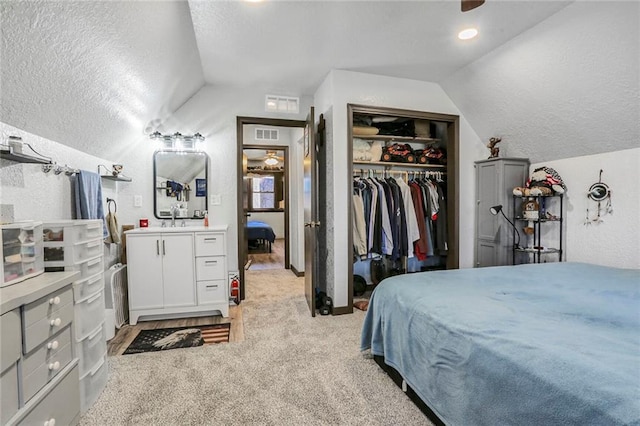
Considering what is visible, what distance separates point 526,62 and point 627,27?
25.5 inches

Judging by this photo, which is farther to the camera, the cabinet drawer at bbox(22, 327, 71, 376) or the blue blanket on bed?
the blue blanket on bed

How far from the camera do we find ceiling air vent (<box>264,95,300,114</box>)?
3506 millimetres

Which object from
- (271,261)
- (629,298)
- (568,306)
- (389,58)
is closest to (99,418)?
(568,306)

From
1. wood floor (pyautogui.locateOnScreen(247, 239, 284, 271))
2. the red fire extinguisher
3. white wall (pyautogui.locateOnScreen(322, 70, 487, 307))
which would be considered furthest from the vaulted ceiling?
wood floor (pyautogui.locateOnScreen(247, 239, 284, 271))

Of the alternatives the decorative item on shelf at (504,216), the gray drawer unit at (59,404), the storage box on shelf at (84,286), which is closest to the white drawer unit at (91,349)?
the storage box on shelf at (84,286)

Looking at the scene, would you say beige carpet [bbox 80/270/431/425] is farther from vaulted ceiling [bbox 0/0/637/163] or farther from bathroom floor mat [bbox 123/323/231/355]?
vaulted ceiling [bbox 0/0/637/163]

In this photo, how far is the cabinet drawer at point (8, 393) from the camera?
1008mm

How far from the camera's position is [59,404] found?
1.31 metres

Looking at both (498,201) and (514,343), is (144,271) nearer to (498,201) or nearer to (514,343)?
(514,343)

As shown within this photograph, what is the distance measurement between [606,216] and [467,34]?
2081mm

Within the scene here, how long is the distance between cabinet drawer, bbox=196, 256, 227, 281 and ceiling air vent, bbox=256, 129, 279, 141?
2.46 m

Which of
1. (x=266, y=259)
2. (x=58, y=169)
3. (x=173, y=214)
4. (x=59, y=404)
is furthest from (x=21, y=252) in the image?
(x=266, y=259)

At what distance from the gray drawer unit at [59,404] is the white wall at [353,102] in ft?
6.83

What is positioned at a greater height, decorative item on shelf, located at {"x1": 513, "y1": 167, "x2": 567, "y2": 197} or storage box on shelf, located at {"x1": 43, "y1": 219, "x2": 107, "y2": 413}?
decorative item on shelf, located at {"x1": 513, "y1": 167, "x2": 567, "y2": 197}
